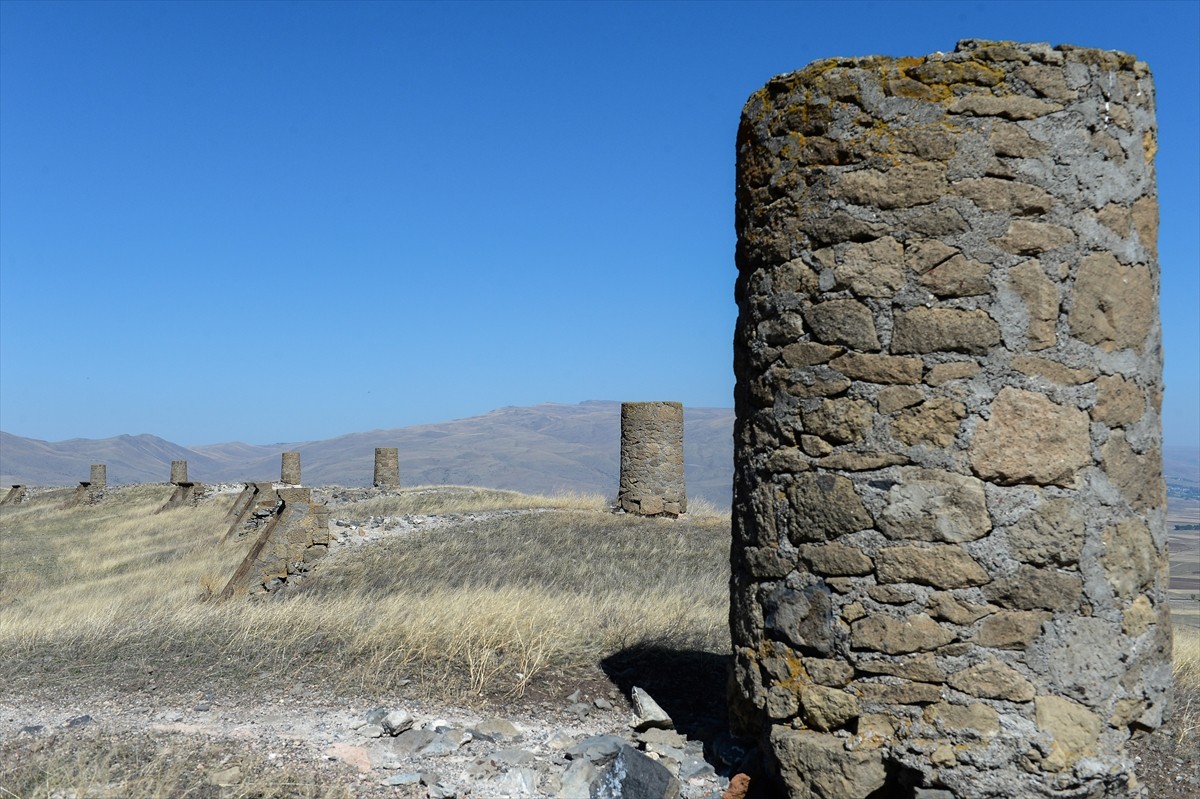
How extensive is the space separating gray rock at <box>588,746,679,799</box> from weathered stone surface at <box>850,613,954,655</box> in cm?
111

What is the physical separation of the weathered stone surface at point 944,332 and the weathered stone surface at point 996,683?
132 cm

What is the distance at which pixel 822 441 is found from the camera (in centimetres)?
427

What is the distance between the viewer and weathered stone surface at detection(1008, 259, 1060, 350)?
4023mm

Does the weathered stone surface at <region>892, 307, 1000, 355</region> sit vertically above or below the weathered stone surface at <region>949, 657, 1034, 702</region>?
above

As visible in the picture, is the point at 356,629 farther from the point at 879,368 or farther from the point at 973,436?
the point at 973,436

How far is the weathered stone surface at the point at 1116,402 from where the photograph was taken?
13.3ft

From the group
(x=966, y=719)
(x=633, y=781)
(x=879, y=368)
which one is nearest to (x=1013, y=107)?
(x=879, y=368)

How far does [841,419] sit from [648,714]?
215 centimetres

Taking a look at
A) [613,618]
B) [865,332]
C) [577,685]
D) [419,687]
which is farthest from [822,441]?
[613,618]

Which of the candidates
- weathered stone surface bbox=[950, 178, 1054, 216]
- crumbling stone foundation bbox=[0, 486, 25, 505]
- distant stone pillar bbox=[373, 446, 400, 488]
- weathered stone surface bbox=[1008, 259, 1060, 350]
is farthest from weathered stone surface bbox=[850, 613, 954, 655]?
crumbling stone foundation bbox=[0, 486, 25, 505]

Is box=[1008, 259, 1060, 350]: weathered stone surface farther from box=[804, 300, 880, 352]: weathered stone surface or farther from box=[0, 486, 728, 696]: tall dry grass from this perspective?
box=[0, 486, 728, 696]: tall dry grass

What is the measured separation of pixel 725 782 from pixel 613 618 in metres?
3.01

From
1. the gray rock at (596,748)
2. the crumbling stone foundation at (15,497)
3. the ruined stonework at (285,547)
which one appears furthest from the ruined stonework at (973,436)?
the crumbling stone foundation at (15,497)

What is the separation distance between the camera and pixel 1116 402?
4082 mm
